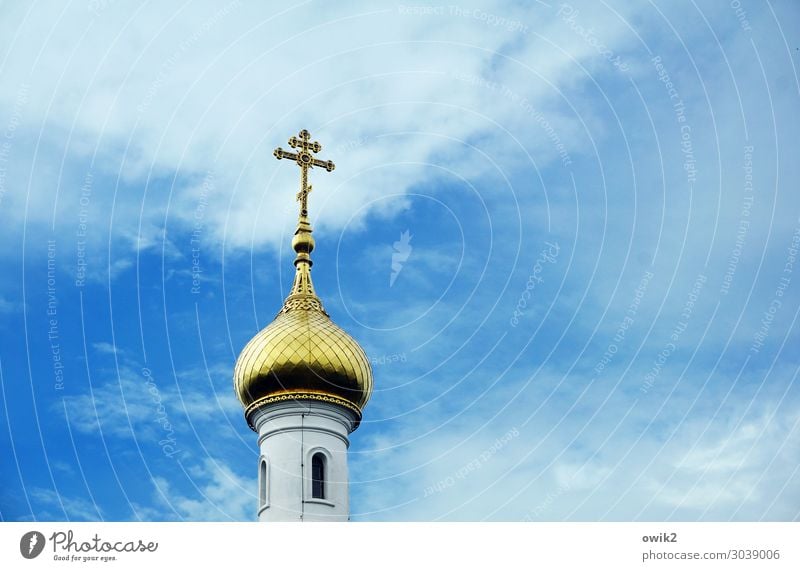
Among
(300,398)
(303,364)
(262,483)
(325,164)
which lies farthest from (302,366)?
(325,164)

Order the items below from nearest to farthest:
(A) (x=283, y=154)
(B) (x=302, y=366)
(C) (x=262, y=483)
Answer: (B) (x=302, y=366)
(C) (x=262, y=483)
(A) (x=283, y=154)

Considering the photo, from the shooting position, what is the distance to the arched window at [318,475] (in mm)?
21734

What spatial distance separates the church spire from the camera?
23.4 m

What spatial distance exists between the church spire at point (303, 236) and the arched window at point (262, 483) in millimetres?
3074

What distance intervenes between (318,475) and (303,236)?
519 centimetres

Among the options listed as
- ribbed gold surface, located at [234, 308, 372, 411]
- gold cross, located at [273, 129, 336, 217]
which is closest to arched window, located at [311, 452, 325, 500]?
ribbed gold surface, located at [234, 308, 372, 411]

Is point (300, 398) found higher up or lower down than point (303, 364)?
lower down

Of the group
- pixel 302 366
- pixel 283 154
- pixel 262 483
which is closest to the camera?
pixel 302 366

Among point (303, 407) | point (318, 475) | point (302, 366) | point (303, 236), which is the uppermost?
point (303, 236)

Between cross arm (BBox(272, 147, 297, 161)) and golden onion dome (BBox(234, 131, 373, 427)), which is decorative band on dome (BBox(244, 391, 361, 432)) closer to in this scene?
golden onion dome (BBox(234, 131, 373, 427))

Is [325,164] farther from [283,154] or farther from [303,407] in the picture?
[303,407]

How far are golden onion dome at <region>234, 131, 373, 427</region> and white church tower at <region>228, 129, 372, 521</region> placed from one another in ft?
0.06

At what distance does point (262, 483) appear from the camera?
22.1 meters
